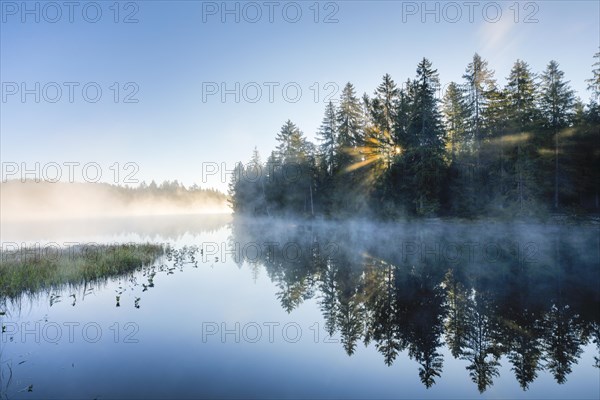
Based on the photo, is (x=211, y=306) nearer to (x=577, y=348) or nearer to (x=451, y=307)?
(x=451, y=307)

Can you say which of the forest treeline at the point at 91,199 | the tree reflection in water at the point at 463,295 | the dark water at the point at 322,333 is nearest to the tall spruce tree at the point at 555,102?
the tree reflection in water at the point at 463,295

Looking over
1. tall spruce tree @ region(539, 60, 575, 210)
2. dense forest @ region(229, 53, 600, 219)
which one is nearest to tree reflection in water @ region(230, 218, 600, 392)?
dense forest @ region(229, 53, 600, 219)

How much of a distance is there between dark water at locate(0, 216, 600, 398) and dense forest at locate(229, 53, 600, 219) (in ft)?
55.8

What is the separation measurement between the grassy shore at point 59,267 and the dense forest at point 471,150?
31390 millimetres

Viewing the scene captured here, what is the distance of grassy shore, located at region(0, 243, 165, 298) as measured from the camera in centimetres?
1403

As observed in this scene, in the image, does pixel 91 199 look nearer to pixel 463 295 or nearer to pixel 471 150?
pixel 471 150

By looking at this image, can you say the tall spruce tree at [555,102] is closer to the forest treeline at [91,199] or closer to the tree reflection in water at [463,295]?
the tree reflection in water at [463,295]

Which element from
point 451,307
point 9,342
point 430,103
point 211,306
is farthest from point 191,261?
point 430,103

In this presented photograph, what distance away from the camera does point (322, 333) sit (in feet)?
32.8

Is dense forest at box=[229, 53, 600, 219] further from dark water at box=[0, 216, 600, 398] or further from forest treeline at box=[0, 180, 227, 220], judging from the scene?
forest treeline at box=[0, 180, 227, 220]

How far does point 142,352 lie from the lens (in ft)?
28.4

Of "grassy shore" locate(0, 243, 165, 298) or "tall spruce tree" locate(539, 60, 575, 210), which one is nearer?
"grassy shore" locate(0, 243, 165, 298)

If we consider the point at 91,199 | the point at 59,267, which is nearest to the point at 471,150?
the point at 59,267

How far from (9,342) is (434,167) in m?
38.8
